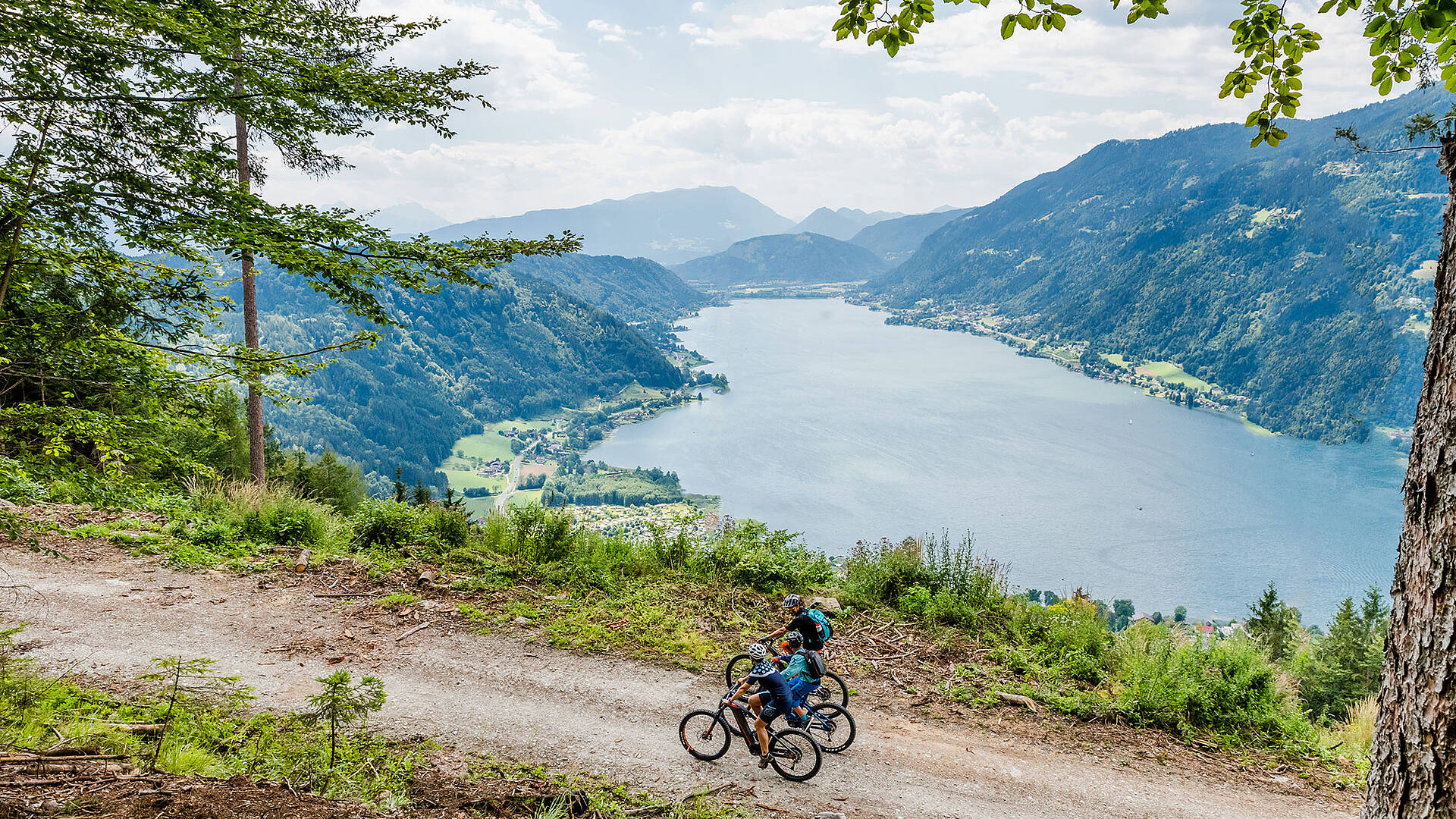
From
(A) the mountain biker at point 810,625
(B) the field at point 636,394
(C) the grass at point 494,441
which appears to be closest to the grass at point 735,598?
(A) the mountain biker at point 810,625

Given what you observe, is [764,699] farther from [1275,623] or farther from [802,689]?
[1275,623]

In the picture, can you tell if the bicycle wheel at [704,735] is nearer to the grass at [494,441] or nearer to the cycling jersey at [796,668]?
the cycling jersey at [796,668]

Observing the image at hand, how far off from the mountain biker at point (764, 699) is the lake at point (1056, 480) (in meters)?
37.6

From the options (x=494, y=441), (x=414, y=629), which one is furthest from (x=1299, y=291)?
(x=414, y=629)

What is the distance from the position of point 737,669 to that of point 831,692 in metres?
0.90

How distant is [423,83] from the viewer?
19.6ft

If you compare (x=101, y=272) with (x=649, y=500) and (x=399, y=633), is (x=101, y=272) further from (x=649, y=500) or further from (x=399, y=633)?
(x=649, y=500)

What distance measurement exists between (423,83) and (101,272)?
9.51ft

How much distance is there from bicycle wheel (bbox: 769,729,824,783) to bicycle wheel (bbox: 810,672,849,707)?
0.37 metres

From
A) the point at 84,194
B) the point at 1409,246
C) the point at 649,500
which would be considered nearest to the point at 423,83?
the point at 84,194

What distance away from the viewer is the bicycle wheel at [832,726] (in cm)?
520

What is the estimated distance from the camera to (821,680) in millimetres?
5684

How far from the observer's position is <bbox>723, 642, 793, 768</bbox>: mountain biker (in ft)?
16.3

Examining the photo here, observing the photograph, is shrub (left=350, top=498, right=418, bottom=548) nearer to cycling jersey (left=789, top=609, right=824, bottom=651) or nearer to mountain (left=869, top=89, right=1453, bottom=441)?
cycling jersey (left=789, top=609, right=824, bottom=651)
